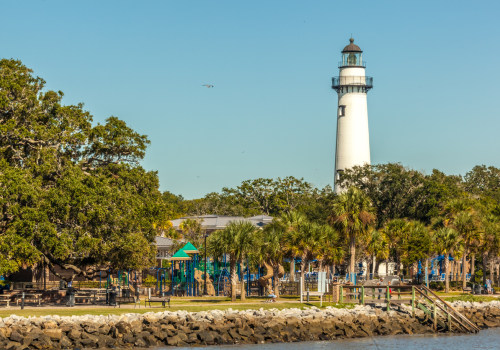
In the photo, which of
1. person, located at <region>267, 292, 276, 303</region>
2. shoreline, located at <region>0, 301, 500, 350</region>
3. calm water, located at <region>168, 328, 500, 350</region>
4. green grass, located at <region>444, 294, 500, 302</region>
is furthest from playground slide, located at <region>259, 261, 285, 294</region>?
calm water, located at <region>168, 328, 500, 350</region>

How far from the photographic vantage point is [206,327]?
37.2 m

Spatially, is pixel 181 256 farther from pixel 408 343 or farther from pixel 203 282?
pixel 408 343

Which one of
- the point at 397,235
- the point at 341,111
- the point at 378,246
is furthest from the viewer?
the point at 341,111

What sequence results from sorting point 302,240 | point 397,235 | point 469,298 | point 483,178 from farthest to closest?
point 483,178 → point 397,235 → point 469,298 → point 302,240

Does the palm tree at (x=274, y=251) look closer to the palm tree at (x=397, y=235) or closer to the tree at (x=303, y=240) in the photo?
the tree at (x=303, y=240)

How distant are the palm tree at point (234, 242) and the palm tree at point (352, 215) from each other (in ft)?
31.7

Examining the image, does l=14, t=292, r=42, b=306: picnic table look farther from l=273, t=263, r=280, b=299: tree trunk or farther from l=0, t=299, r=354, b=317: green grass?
l=273, t=263, r=280, b=299: tree trunk

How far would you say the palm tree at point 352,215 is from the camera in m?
53.9

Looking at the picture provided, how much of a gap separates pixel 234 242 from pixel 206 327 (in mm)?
8467

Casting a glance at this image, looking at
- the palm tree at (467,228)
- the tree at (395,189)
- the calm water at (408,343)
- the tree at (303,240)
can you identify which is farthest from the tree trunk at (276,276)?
the tree at (395,189)

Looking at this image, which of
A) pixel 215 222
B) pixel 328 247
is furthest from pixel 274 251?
pixel 215 222

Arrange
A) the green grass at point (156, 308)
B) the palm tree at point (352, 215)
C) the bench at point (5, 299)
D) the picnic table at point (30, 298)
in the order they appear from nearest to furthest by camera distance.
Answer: the green grass at point (156, 308)
the bench at point (5, 299)
the picnic table at point (30, 298)
the palm tree at point (352, 215)

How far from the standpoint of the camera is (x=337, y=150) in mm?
85125

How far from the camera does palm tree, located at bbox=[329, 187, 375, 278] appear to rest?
53.9 metres
